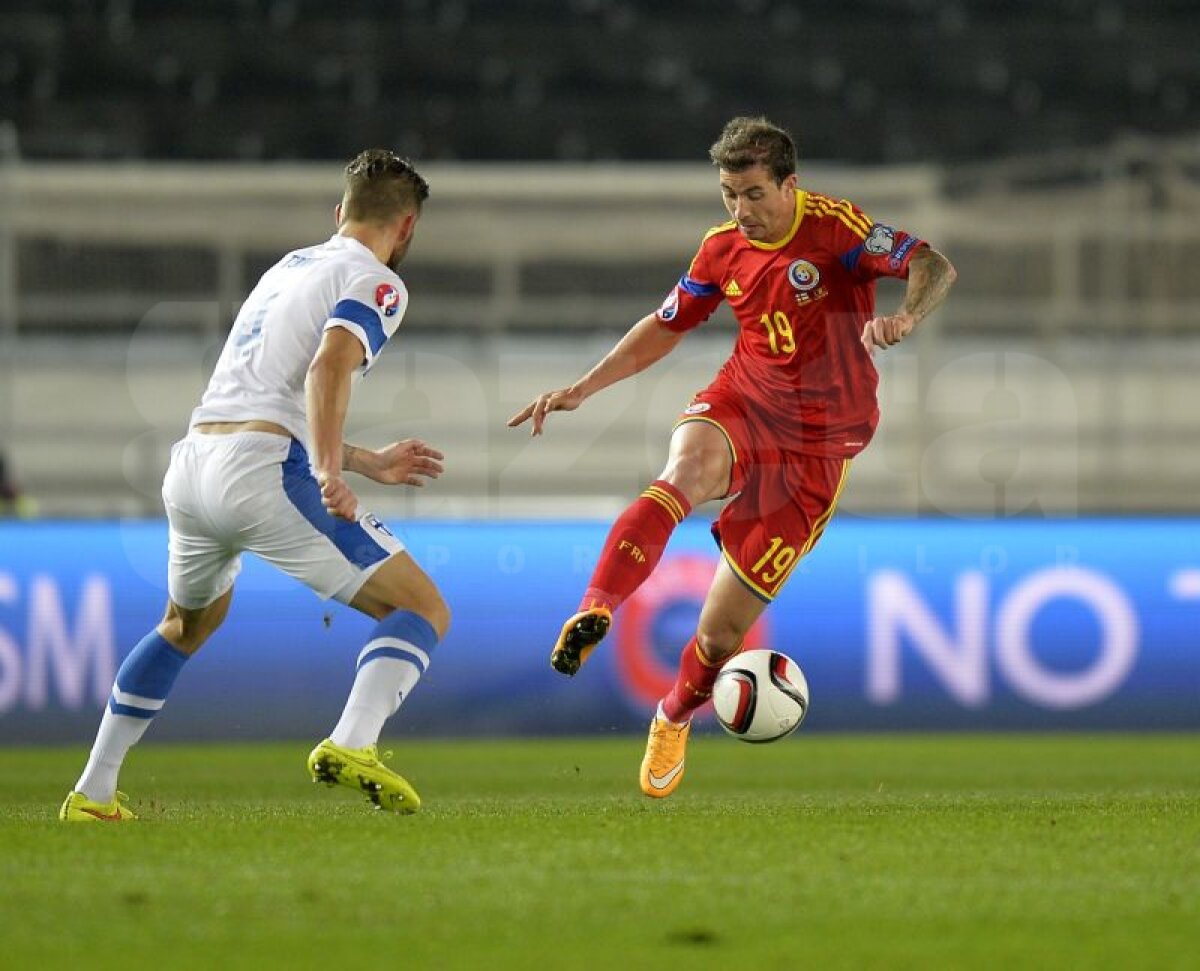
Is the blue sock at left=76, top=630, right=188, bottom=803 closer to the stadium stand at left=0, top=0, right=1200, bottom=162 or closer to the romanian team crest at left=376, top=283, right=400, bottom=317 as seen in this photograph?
the romanian team crest at left=376, top=283, right=400, bottom=317

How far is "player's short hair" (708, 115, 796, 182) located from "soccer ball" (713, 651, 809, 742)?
1.62 meters

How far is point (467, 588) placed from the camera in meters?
11.3

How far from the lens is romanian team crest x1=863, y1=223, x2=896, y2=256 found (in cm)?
675

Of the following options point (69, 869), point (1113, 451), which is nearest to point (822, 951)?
point (69, 869)

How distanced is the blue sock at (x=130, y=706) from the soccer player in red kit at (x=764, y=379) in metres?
1.39

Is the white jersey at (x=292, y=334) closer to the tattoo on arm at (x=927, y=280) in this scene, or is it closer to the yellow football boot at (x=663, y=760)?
the tattoo on arm at (x=927, y=280)

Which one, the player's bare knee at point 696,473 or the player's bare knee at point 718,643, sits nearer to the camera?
the player's bare knee at point 696,473

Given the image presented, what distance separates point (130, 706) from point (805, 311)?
2.54 metres

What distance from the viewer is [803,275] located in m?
6.86

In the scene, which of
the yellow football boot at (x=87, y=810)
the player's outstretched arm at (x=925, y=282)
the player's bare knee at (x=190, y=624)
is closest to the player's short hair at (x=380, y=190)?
the player's bare knee at (x=190, y=624)

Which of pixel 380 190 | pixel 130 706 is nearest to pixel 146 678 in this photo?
pixel 130 706

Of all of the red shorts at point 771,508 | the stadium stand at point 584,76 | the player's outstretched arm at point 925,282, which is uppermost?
the stadium stand at point 584,76

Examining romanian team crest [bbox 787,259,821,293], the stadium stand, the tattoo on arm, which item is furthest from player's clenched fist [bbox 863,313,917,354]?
the stadium stand

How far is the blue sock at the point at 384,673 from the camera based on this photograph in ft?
18.8
